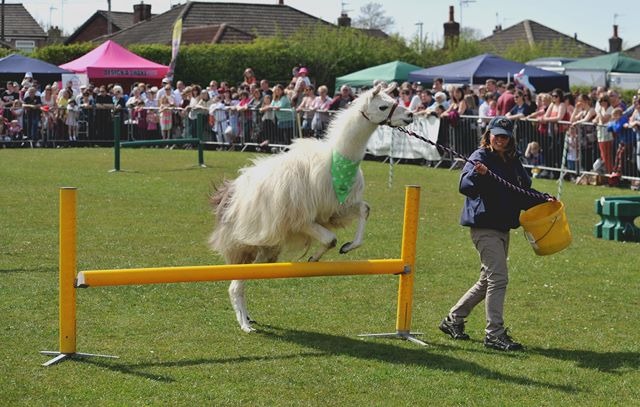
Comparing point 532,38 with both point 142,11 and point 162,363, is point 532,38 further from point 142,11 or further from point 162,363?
point 162,363

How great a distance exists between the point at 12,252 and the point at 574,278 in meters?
6.34

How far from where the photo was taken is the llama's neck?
8.70m

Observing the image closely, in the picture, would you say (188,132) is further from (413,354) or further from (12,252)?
(413,354)

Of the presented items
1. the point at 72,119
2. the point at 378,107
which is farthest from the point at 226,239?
the point at 72,119

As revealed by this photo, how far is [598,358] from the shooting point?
8.25m

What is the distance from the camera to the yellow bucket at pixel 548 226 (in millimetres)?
8492

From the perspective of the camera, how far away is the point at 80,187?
19.4 metres

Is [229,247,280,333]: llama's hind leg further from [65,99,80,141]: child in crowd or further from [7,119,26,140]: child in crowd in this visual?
[7,119,26,140]: child in crowd

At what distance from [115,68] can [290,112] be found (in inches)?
441

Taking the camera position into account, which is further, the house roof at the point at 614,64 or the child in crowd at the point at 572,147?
the house roof at the point at 614,64

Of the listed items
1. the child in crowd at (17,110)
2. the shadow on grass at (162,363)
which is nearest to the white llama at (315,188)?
the shadow on grass at (162,363)

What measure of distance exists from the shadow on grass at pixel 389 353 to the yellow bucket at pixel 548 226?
1.22 meters

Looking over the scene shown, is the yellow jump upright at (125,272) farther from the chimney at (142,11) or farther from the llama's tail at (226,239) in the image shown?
the chimney at (142,11)

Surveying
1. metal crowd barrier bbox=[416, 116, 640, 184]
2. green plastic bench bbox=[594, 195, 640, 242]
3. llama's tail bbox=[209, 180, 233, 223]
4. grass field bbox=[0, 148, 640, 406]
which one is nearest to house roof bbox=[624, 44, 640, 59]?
metal crowd barrier bbox=[416, 116, 640, 184]
